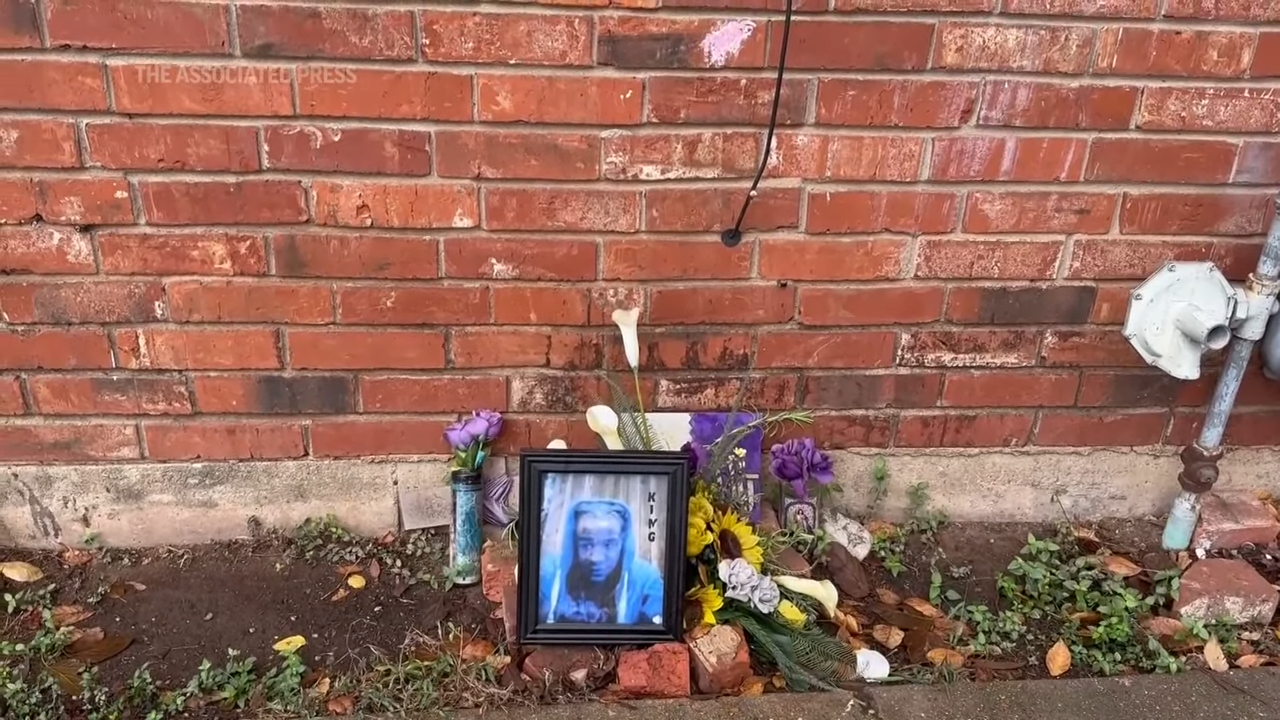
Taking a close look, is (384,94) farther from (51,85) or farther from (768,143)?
(768,143)

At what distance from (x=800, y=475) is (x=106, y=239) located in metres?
1.56

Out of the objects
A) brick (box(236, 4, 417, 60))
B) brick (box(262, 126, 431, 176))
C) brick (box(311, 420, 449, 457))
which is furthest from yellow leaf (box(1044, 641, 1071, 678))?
brick (box(236, 4, 417, 60))

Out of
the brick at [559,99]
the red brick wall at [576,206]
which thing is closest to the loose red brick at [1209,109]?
the red brick wall at [576,206]

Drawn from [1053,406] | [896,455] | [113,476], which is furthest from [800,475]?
[113,476]

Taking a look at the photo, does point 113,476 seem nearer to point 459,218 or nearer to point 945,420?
point 459,218

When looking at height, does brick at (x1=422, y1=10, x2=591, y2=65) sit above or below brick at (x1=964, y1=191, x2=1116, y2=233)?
above

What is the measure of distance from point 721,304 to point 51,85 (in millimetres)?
1409

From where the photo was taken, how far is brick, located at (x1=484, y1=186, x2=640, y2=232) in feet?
6.48

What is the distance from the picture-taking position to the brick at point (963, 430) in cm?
227

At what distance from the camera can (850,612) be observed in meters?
2.11

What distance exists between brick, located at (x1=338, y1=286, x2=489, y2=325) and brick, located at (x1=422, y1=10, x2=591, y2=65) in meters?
0.49

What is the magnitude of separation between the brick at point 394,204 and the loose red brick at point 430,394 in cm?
36

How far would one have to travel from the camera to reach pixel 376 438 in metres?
2.17

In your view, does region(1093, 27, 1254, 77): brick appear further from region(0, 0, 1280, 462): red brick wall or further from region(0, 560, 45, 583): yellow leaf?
region(0, 560, 45, 583): yellow leaf
